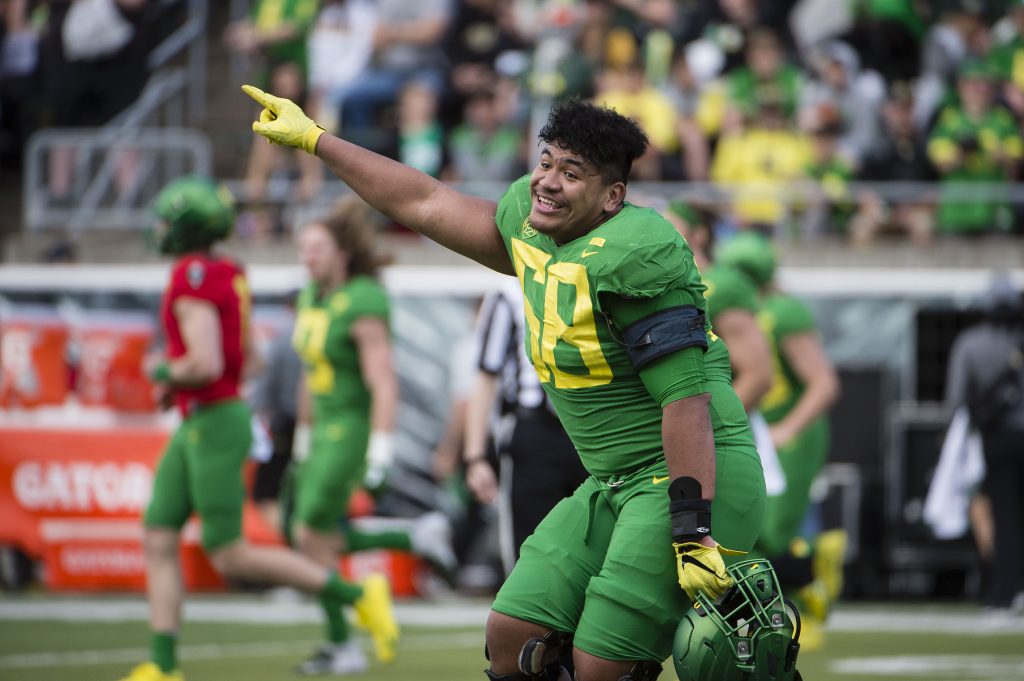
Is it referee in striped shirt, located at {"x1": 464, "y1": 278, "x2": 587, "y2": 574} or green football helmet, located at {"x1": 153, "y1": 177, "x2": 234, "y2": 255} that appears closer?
referee in striped shirt, located at {"x1": 464, "y1": 278, "x2": 587, "y2": 574}

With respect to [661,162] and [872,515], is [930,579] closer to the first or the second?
[872,515]

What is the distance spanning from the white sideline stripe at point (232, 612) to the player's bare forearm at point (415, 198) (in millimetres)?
6158

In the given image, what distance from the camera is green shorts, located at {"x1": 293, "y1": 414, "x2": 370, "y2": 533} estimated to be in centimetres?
888

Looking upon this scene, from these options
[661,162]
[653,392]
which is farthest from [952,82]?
[653,392]

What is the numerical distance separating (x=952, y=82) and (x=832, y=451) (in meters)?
4.05

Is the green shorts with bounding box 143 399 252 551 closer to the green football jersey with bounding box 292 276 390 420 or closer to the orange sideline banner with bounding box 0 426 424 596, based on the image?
the green football jersey with bounding box 292 276 390 420

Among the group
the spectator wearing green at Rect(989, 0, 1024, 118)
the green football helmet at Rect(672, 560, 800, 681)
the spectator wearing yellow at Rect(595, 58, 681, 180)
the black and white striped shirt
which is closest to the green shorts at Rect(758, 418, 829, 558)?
the black and white striped shirt

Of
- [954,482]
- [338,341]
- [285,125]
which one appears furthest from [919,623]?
[285,125]

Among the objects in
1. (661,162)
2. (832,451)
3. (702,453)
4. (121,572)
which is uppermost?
(661,162)

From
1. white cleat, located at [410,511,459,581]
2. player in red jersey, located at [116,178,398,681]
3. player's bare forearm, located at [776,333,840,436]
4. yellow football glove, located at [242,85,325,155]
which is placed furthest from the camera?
white cleat, located at [410,511,459,581]

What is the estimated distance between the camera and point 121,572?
42.8 feet

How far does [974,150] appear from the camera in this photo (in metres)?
14.5

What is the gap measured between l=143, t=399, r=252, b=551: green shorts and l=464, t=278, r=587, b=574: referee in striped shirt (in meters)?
1.05

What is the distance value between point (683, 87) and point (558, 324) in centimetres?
1085
